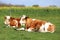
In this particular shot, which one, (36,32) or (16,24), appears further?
(16,24)

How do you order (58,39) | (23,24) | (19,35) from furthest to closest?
(23,24) < (19,35) < (58,39)

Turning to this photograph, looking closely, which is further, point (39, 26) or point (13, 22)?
point (13, 22)

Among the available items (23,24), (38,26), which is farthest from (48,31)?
(23,24)

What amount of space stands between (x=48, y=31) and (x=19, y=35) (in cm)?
171

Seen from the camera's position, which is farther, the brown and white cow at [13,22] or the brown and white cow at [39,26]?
the brown and white cow at [13,22]

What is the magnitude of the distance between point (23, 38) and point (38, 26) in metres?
2.11

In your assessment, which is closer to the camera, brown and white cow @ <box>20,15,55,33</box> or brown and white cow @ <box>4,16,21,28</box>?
brown and white cow @ <box>20,15,55,33</box>

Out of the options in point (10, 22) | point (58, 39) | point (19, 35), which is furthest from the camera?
point (10, 22)

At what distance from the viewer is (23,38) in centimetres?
933

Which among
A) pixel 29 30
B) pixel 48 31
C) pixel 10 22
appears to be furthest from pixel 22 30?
pixel 10 22

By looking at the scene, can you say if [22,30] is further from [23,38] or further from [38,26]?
[23,38]

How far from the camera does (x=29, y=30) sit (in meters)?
11.3

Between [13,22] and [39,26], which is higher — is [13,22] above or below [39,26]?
above

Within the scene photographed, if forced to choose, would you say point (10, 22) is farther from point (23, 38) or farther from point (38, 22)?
point (23, 38)
